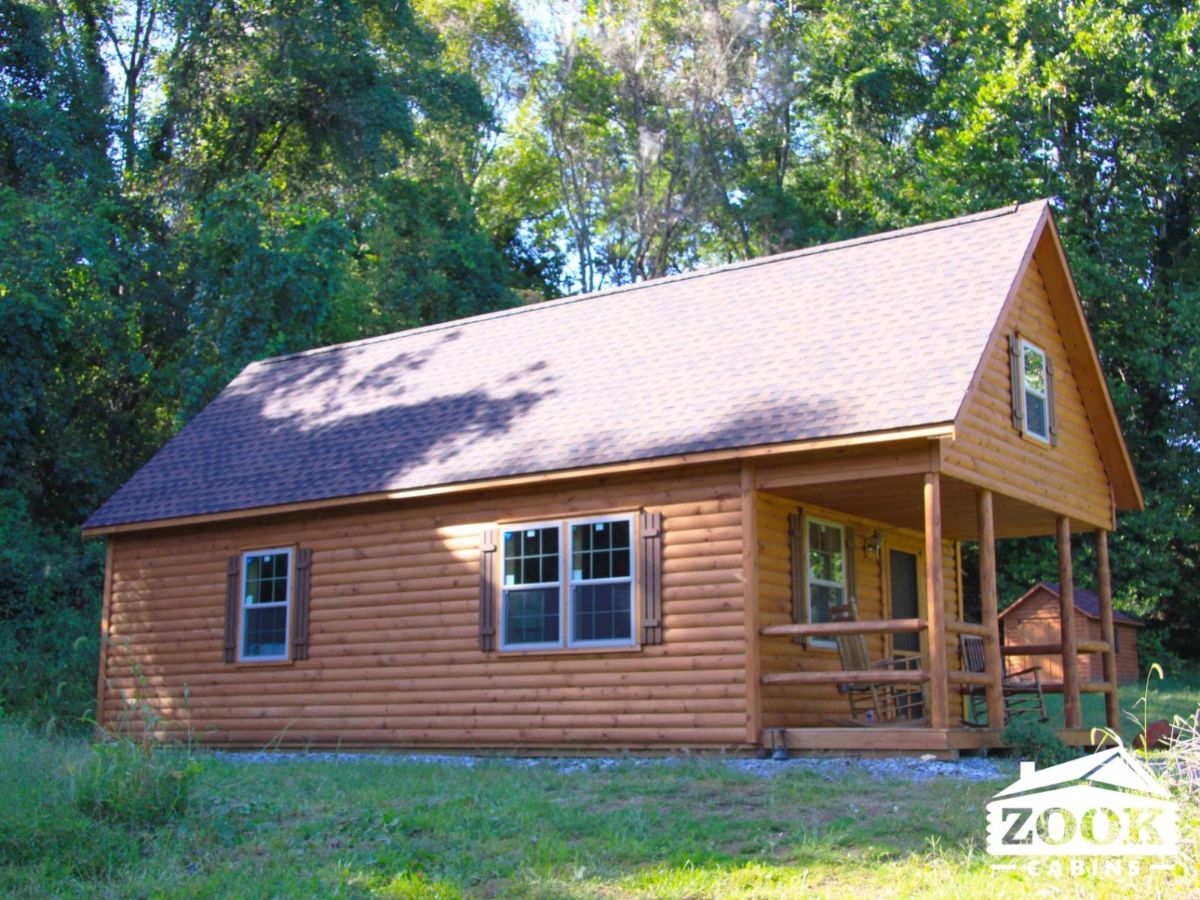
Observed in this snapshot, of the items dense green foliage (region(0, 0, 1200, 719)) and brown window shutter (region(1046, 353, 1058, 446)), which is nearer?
brown window shutter (region(1046, 353, 1058, 446))

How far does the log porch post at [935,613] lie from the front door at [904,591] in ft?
13.5

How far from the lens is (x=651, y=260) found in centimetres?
4131

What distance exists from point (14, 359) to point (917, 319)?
16070 mm

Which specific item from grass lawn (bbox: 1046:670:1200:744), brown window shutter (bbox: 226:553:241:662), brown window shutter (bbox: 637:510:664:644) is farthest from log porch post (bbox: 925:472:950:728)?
brown window shutter (bbox: 226:553:241:662)

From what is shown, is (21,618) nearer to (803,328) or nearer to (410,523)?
(410,523)

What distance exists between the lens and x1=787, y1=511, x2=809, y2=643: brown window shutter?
13.9 metres

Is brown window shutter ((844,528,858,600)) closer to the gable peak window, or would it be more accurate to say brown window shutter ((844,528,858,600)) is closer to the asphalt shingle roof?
the gable peak window

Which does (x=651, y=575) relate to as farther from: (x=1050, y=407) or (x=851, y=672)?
(x=1050, y=407)

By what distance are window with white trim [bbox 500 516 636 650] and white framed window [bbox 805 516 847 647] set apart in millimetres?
2003

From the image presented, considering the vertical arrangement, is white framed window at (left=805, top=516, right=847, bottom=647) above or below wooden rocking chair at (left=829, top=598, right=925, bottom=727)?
above

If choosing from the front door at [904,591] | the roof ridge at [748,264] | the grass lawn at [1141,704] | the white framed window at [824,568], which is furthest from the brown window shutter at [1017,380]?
the grass lawn at [1141,704]

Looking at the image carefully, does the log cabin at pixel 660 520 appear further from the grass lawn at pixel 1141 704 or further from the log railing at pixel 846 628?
the grass lawn at pixel 1141 704

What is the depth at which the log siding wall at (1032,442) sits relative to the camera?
12922 mm

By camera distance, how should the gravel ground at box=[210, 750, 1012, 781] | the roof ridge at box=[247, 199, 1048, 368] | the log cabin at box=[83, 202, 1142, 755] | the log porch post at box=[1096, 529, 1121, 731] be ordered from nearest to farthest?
the gravel ground at box=[210, 750, 1012, 781] → the log cabin at box=[83, 202, 1142, 755] → the roof ridge at box=[247, 199, 1048, 368] → the log porch post at box=[1096, 529, 1121, 731]
